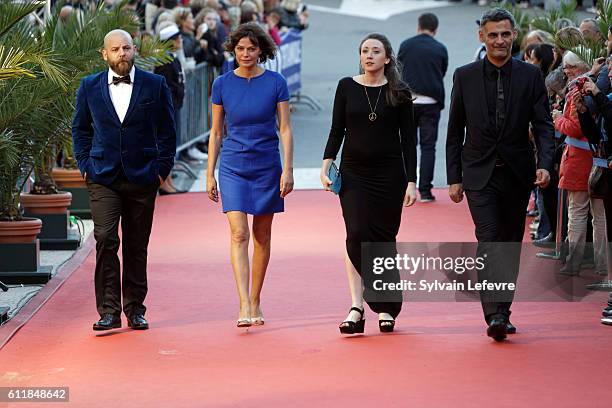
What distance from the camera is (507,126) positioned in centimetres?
934

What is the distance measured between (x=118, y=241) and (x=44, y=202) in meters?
3.90

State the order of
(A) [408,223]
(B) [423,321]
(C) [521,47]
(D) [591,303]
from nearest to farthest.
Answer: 1. (B) [423,321]
2. (D) [591,303]
3. (A) [408,223]
4. (C) [521,47]

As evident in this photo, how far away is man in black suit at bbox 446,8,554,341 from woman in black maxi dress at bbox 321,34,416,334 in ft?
1.15

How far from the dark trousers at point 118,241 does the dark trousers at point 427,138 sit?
7317 millimetres

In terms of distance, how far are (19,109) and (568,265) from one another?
4.79 m

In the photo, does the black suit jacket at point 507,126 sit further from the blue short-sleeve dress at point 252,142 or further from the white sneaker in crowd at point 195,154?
the white sneaker in crowd at point 195,154

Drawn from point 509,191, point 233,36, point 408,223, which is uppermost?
point 233,36

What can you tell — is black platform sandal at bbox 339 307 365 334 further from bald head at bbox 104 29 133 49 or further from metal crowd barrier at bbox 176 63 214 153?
metal crowd barrier at bbox 176 63 214 153

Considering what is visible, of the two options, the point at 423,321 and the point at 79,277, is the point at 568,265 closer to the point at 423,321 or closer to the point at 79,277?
the point at 423,321

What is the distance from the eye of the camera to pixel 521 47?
54.8 feet

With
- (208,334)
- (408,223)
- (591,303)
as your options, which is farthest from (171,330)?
(408,223)

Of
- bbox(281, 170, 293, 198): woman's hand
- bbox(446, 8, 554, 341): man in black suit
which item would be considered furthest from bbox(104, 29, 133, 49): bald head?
bbox(446, 8, 554, 341): man in black suit

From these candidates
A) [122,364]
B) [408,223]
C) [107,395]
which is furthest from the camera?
[408,223]

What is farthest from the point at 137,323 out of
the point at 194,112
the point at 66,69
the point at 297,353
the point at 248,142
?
the point at 194,112
